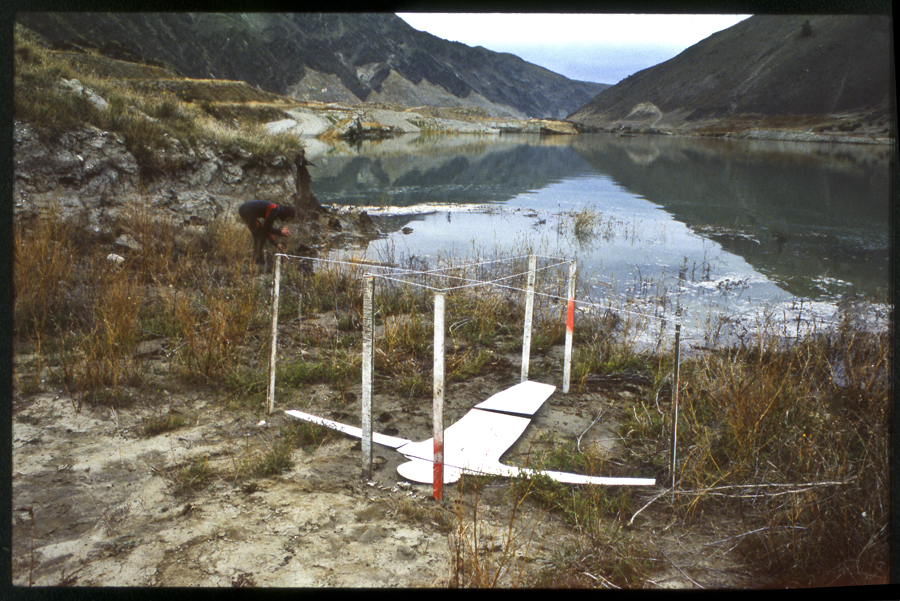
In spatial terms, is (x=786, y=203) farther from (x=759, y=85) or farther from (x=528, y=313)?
(x=759, y=85)

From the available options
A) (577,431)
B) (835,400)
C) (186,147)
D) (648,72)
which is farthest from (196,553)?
(648,72)

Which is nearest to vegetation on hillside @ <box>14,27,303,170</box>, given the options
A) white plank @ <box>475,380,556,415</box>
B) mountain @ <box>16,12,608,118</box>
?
white plank @ <box>475,380,556,415</box>

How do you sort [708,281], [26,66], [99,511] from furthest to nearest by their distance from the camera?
[708,281] → [26,66] → [99,511]

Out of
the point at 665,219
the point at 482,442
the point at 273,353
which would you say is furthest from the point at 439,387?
the point at 665,219

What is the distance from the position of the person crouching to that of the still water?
11.9ft

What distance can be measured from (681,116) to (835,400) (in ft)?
253

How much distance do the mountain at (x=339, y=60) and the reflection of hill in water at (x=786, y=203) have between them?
37157 millimetres

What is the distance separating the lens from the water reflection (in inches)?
496

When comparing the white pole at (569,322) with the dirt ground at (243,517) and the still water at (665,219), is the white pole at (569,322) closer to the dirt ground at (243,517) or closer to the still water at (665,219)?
the dirt ground at (243,517)

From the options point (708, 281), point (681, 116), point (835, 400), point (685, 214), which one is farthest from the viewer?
point (681, 116)

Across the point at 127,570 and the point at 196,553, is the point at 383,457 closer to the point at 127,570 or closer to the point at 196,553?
the point at 196,553

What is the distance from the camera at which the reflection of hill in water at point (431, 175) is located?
21359mm

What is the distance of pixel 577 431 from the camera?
4.65 meters

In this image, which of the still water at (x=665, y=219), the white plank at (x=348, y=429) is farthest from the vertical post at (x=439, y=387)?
the still water at (x=665, y=219)
